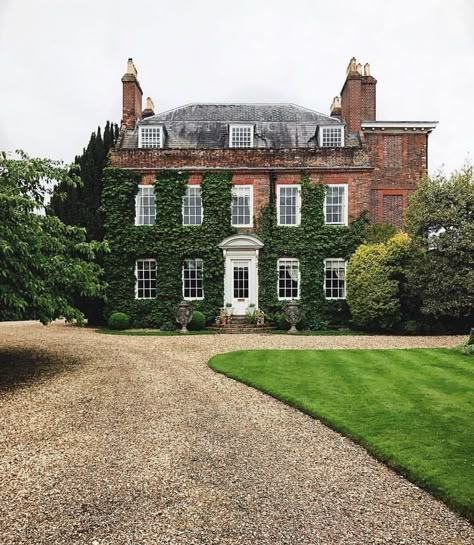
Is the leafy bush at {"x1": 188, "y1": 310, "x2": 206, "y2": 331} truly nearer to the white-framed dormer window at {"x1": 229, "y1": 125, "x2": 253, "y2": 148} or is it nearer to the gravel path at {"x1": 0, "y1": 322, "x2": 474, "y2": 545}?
the white-framed dormer window at {"x1": 229, "y1": 125, "x2": 253, "y2": 148}

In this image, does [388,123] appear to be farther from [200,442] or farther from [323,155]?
[200,442]

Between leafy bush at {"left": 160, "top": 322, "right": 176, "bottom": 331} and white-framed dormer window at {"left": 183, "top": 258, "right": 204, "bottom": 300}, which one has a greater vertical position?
white-framed dormer window at {"left": 183, "top": 258, "right": 204, "bottom": 300}

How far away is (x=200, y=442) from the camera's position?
691 cm

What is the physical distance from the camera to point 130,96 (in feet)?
84.1

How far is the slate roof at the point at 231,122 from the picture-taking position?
82.3 ft

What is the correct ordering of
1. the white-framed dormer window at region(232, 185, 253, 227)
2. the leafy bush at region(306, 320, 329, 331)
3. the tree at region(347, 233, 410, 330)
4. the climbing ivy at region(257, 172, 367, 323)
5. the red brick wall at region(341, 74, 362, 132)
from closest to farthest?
the tree at region(347, 233, 410, 330)
the leafy bush at region(306, 320, 329, 331)
the climbing ivy at region(257, 172, 367, 323)
the white-framed dormer window at region(232, 185, 253, 227)
the red brick wall at region(341, 74, 362, 132)

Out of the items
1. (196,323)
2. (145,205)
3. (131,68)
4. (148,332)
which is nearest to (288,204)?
(145,205)

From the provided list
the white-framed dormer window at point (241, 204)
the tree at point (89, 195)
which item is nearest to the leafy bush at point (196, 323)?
the white-framed dormer window at point (241, 204)

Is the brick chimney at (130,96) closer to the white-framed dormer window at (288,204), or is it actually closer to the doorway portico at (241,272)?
the doorway portico at (241,272)

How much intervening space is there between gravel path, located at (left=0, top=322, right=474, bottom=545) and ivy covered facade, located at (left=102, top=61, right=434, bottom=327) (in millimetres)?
12605

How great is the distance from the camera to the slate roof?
82.3ft

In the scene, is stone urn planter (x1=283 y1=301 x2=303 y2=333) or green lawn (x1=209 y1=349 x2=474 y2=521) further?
stone urn planter (x1=283 y1=301 x2=303 y2=333)

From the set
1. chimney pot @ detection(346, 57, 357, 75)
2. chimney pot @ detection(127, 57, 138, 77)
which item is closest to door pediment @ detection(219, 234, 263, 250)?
chimney pot @ detection(346, 57, 357, 75)

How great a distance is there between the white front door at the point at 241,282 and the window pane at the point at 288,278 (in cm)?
124
